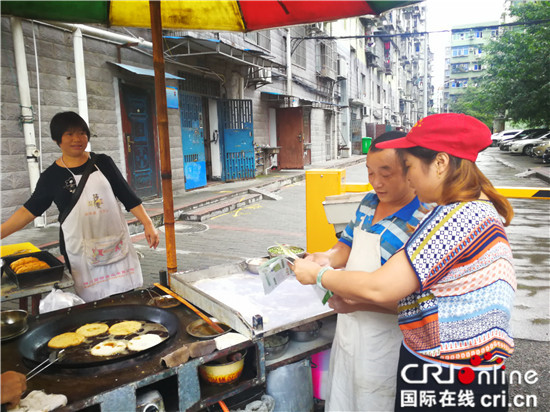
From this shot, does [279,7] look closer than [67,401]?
No

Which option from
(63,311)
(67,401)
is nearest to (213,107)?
(63,311)

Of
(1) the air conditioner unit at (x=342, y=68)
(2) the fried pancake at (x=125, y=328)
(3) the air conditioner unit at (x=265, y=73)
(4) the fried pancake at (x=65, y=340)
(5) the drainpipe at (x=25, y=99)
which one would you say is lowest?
(2) the fried pancake at (x=125, y=328)

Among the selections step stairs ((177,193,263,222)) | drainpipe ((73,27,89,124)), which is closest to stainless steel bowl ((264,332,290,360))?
step stairs ((177,193,263,222))

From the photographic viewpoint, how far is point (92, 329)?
2227 mm

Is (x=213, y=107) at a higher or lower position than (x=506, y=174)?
higher

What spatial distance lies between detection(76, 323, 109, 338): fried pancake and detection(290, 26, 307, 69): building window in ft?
58.2

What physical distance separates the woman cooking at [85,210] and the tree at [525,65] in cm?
2296

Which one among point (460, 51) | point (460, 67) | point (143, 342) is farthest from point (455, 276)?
point (460, 51)

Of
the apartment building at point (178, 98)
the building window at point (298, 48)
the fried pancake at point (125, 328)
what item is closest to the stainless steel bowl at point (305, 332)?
the fried pancake at point (125, 328)

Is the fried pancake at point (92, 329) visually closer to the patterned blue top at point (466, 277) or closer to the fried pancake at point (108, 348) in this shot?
the fried pancake at point (108, 348)

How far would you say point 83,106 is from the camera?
7.50 metres

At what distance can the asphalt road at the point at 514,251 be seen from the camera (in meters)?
3.11

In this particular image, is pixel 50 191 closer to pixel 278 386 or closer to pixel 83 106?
pixel 278 386

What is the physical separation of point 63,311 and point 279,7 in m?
2.59
